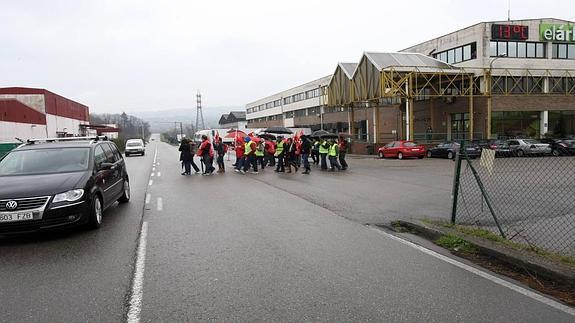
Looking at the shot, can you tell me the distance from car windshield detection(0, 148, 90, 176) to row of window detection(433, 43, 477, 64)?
36703mm

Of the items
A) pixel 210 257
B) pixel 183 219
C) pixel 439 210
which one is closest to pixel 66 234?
pixel 183 219

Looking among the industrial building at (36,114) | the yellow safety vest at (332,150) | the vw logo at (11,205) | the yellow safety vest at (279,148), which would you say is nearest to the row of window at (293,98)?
the industrial building at (36,114)

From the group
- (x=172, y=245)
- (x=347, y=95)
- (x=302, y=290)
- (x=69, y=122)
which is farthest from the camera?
(x=69, y=122)

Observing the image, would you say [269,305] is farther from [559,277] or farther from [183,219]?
[183,219]

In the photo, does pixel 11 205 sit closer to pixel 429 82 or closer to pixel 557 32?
pixel 429 82

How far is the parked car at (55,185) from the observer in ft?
21.1

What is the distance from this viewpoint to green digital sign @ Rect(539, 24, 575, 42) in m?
38.8

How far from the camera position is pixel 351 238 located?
6824 mm

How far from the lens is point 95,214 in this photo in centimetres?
745

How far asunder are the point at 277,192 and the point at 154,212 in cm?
399

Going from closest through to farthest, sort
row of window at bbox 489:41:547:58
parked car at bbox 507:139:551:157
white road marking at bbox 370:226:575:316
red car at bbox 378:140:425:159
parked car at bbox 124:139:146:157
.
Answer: white road marking at bbox 370:226:575:316 → parked car at bbox 507:139:551:157 → red car at bbox 378:140:425:159 → row of window at bbox 489:41:547:58 → parked car at bbox 124:139:146:157

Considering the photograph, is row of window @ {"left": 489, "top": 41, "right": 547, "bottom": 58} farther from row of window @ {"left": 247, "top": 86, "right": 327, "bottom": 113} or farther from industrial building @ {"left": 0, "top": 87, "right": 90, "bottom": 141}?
industrial building @ {"left": 0, "top": 87, "right": 90, "bottom": 141}

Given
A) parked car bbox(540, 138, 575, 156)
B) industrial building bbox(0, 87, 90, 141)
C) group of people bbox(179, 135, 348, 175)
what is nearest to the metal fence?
group of people bbox(179, 135, 348, 175)

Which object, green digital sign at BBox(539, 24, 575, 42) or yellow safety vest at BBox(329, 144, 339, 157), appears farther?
green digital sign at BBox(539, 24, 575, 42)
